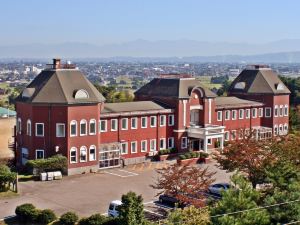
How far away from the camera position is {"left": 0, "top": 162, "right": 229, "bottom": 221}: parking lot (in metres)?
37.0

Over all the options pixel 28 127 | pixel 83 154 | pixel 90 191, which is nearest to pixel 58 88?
pixel 28 127

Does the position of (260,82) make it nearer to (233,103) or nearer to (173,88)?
(233,103)

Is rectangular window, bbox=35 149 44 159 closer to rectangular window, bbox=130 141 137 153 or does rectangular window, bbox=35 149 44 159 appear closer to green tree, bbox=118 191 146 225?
rectangular window, bbox=130 141 137 153

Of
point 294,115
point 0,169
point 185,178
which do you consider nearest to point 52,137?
point 0,169

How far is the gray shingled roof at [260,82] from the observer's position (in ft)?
220

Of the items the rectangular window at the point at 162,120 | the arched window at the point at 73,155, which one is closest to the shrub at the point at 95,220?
the arched window at the point at 73,155

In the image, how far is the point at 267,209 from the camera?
89.2 ft

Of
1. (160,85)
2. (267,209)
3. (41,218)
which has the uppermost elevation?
(160,85)

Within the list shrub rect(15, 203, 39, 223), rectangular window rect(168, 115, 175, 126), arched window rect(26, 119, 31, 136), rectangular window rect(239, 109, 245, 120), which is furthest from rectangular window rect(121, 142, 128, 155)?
shrub rect(15, 203, 39, 223)

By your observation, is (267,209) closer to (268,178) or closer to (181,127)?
Answer: (268,178)

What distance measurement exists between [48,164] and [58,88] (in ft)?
21.7

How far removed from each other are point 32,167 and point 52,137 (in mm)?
3309

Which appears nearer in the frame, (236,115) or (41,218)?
(41,218)

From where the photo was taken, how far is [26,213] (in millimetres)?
33500
